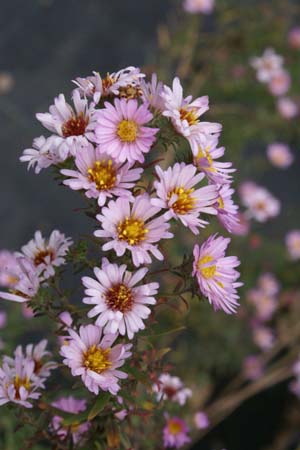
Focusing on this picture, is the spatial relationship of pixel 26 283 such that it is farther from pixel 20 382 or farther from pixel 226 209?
pixel 226 209

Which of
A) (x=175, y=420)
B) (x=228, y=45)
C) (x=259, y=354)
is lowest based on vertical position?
(x=259, y=354)

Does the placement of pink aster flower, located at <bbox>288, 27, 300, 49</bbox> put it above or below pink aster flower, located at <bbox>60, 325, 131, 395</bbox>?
above

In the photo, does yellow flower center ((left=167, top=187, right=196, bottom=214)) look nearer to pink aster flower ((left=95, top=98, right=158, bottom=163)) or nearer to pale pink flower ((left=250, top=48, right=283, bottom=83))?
pink aster flower ((left=95, top=98, right=158, bottom=163))

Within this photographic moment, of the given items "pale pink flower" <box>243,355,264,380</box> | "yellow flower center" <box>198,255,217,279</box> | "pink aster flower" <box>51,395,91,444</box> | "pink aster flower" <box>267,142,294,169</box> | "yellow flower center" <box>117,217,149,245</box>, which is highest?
"yellow flower center" <box>117,217,149,245</box>

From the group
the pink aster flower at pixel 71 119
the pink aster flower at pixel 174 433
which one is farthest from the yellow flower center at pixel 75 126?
the pink aster flower at pixel 174 433

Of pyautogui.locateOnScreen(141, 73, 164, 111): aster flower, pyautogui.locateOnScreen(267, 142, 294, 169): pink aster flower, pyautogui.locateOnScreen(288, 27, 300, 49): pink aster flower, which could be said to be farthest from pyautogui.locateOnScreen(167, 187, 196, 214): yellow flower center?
pyautogui.locateOnScreen(288, 27, 300, 49): pink aster flower

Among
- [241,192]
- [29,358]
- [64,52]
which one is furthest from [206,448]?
[64,52]

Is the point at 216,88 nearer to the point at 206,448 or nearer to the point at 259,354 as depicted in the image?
the point at 259,354
